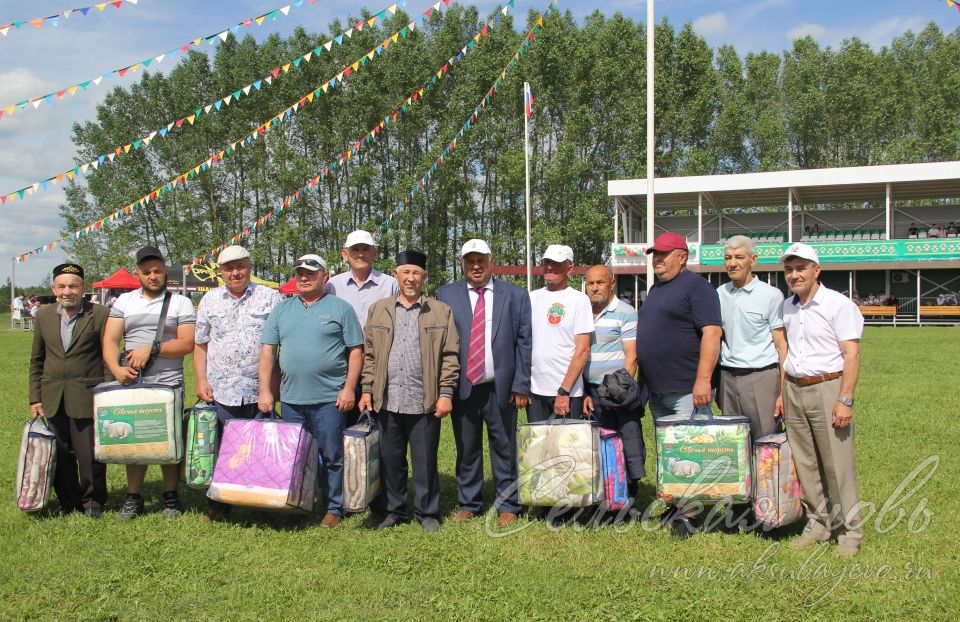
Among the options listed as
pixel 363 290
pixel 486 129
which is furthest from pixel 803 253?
pixel 486 129

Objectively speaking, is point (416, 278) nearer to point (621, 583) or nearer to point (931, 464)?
point (621, 583)

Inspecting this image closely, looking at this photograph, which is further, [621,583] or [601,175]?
[601,175]

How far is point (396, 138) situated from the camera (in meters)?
40.8

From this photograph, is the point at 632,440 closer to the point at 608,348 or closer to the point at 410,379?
the point at 608,348

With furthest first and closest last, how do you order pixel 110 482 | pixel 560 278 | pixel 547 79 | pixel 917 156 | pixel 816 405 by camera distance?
pixel 917 156 < pixel 547 79 < pixel 110 482 < pixel 560 278 < pixel 816 405

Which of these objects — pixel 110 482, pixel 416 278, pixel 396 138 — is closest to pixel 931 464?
pixel 416 278

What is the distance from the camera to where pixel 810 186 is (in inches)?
1222

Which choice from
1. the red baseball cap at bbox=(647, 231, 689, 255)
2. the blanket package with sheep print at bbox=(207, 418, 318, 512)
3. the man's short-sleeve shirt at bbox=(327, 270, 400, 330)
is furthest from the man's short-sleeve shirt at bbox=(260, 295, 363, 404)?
the red baseball cap at bbox=(647, 231, 689, 255)

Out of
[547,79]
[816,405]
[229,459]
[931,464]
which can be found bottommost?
[931,464]

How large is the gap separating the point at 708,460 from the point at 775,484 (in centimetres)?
43

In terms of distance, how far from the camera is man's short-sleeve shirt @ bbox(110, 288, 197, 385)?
5008 millimetres

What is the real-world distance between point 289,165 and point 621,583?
36.3m

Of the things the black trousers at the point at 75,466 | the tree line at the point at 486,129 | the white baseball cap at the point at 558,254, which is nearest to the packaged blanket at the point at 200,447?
the black trousers at the point at 75,466

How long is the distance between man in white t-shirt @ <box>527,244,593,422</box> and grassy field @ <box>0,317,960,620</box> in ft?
2.73
